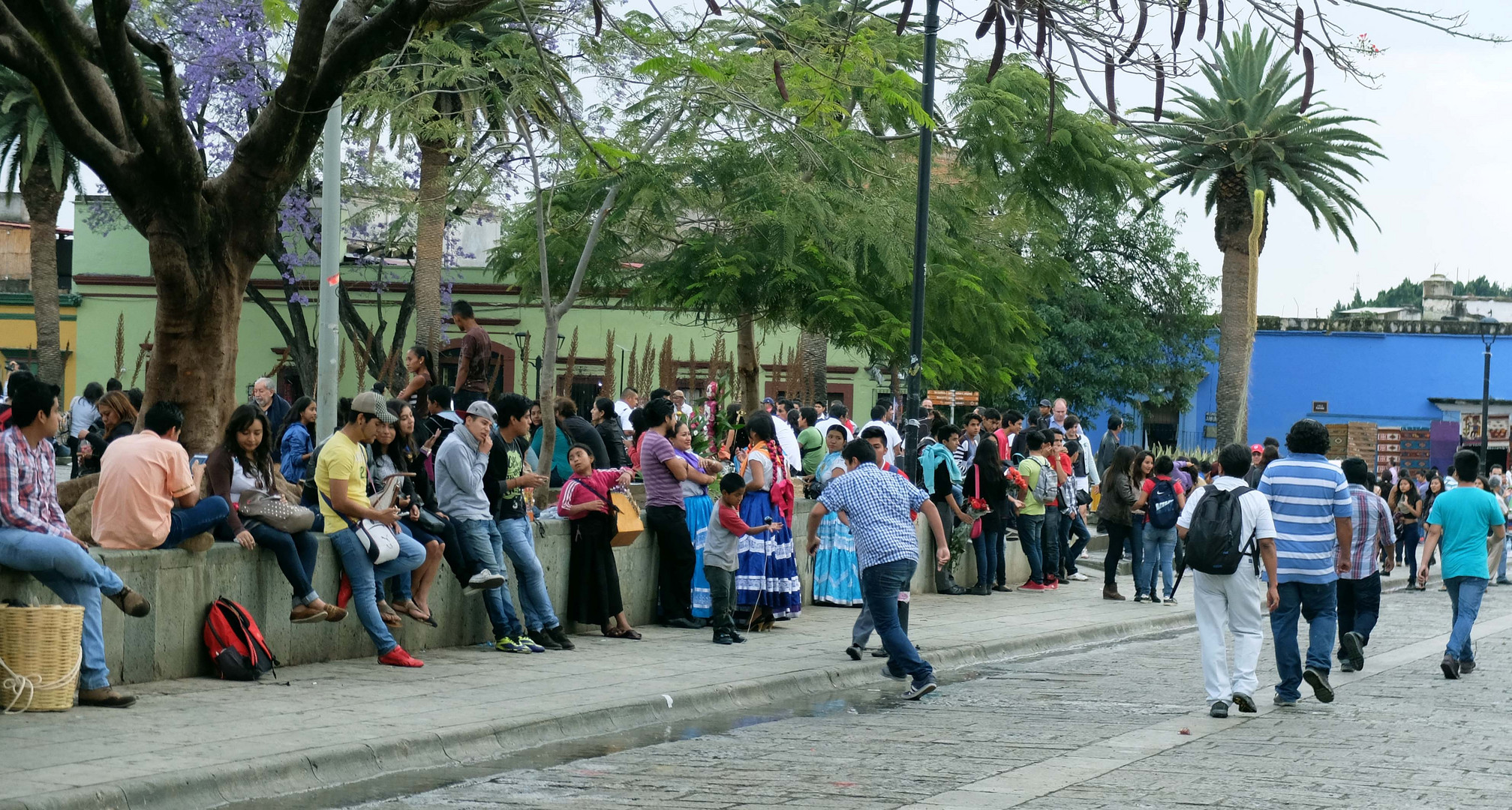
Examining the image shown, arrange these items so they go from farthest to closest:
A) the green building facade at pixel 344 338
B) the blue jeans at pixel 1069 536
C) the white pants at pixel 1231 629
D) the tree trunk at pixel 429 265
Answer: the green building facade at pixel 344 338 < the tree trunk at pixel 429 265 < the blue jeans at pixel 1069 536 < the white pants at pixel 1231 629

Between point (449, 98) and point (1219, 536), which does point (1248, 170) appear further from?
point (1219, 536)

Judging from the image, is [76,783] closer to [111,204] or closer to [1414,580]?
[1414,580]

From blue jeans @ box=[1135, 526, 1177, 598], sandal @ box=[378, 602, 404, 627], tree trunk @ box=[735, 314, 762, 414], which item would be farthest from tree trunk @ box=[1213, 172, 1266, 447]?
sandal @ box=[378, 602, 404, 627]

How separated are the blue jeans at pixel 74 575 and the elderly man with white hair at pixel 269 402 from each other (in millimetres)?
7347

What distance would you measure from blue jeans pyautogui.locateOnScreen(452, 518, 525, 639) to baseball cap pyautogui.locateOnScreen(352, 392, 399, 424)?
119cm

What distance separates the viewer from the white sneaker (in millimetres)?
11484

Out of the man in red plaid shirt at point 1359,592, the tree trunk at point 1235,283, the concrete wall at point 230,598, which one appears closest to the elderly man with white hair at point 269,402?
the concrete wall at point 230,598

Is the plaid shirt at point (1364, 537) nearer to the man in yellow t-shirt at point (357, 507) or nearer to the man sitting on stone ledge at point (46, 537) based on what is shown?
the man in yellow t-shirt at point (357, 507)

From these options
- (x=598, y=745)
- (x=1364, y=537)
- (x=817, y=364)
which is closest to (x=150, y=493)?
(x=598, y=745)

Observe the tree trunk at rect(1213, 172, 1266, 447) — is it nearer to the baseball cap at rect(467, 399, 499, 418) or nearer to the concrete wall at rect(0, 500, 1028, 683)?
the concrete wall at rect(0, 500, 1028, 683)

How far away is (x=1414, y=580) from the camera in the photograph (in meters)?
24.1

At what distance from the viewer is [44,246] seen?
118ft

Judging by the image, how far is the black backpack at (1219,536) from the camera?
9805 millimetres

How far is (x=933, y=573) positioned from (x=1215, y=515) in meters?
9.02
